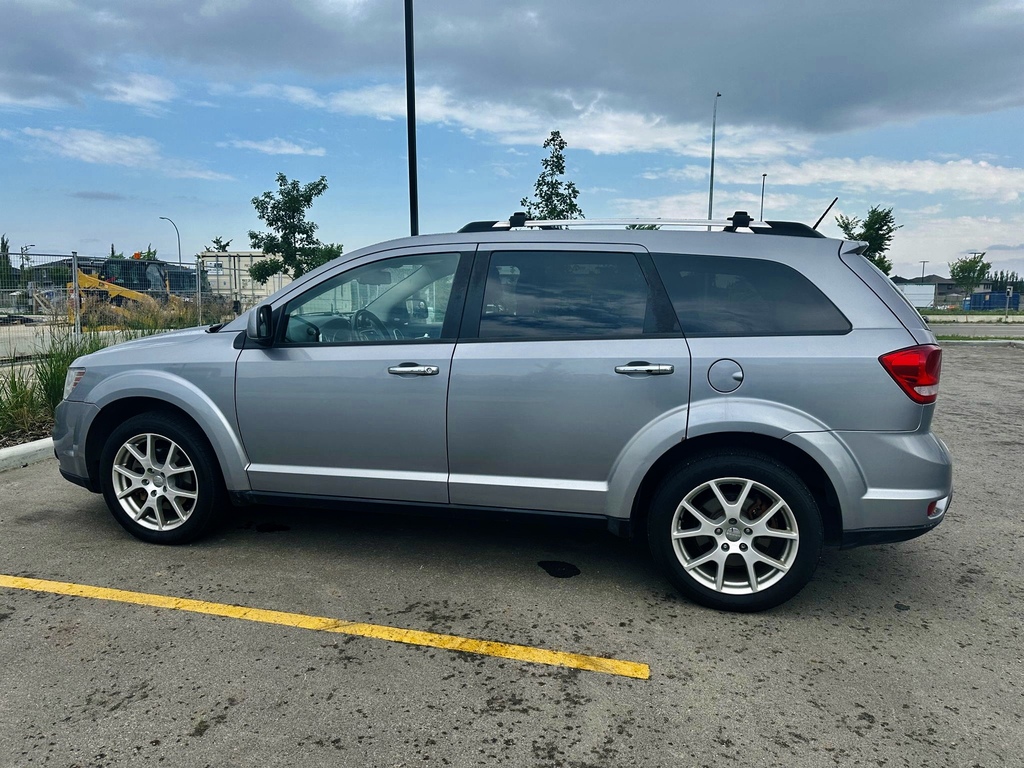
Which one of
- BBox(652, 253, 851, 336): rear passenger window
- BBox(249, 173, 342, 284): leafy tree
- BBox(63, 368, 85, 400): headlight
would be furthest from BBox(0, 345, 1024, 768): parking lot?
BBox(249, 173, 342, 284): leafy tree

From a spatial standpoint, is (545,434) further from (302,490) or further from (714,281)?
(302,490)

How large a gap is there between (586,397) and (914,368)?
148 centimetres

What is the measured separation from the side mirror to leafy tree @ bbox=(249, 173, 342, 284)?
1836cm

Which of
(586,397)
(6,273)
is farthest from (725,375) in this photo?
(6,273)

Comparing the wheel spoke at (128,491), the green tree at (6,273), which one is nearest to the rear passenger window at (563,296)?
the wheel spoke at (128,491)

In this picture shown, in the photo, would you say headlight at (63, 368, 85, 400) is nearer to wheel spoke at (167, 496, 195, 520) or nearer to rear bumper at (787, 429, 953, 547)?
wheel spoke at (167, 496, 195, 520)

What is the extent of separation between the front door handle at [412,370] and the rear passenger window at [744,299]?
1261 mm

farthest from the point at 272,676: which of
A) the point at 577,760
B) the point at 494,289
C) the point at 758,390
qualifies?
the point at 758,390

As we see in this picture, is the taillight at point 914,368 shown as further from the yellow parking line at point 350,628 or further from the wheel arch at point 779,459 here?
the yellow parking line at point 350,628

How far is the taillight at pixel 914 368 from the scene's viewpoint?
3230mm

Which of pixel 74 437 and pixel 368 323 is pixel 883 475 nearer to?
pixel 368 323

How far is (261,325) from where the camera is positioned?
12.8 feet

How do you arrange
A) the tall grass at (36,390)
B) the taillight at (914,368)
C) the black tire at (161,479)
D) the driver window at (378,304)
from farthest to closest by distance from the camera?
the tall grass at (36,390)
the black tire at (161,479)
the driver window at (378,304)
the taillight at (914,368)

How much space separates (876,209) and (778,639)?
83.8 feet
